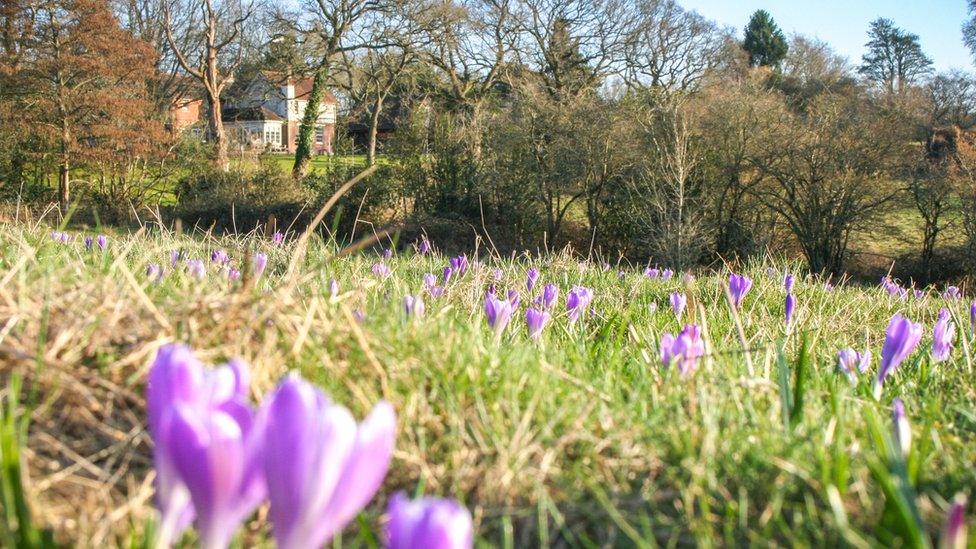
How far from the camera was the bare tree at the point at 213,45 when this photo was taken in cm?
3036

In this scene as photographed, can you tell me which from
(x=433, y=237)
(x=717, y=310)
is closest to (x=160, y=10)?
(x=433, y=237)

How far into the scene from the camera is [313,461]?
714 mm

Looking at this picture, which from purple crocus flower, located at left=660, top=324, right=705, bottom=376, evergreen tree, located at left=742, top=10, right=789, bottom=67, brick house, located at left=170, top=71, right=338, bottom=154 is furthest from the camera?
evergreen tree, located at left=742, top=10, right=789, bottom=67

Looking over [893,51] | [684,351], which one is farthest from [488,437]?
[893,51]

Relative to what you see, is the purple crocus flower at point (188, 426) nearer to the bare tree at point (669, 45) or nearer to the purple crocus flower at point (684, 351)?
the purple crocus flower at point (684, 351)

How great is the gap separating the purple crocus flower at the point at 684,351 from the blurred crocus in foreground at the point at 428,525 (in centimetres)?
109

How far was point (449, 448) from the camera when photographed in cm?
120

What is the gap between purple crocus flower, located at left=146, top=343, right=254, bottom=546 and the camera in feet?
2.37

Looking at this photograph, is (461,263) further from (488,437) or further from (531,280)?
(488,437)

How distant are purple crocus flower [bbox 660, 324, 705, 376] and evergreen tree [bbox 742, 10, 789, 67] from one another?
68.0 metres

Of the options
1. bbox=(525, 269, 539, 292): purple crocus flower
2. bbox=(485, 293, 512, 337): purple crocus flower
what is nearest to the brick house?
bbox=(525, 269, 539, 292): purple crocus flower

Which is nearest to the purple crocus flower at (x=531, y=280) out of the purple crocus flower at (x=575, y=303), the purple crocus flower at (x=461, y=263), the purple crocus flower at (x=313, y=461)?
the purple crocus flower at (x=461, y=263)

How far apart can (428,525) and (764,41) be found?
7050cm

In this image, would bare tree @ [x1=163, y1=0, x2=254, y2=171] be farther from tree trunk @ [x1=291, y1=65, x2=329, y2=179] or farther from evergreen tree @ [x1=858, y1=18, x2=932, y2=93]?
evergreen tree @ [x1=858, y1=18, x2=932, y2=93]
